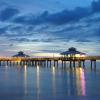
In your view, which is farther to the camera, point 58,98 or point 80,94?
point 80,94

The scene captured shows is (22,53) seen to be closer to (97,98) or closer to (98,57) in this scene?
(98,57)

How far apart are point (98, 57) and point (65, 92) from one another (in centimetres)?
5957

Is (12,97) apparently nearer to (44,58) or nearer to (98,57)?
(98,57)

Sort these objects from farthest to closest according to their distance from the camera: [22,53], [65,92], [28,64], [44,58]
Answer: [22,53] < [28,64] < [44,58] < [65,92]

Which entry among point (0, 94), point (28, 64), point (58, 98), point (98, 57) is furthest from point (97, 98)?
point (28, 64)

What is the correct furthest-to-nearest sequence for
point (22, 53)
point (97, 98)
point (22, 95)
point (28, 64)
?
point (22, 53), point (28, 64), point (22, 95), point (97, 98)

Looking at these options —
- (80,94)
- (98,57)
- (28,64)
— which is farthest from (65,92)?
(28,64)

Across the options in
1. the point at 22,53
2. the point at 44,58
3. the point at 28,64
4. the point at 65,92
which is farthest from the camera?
the point at 22,53

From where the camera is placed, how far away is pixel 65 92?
136ft

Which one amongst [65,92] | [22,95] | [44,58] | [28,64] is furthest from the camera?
[28,64]

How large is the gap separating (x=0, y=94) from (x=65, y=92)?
672 centimetres

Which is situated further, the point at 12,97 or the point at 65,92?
the point at 65,92

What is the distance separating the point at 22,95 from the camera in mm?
38781

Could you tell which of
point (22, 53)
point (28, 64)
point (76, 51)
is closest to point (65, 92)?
point (76, 51)
